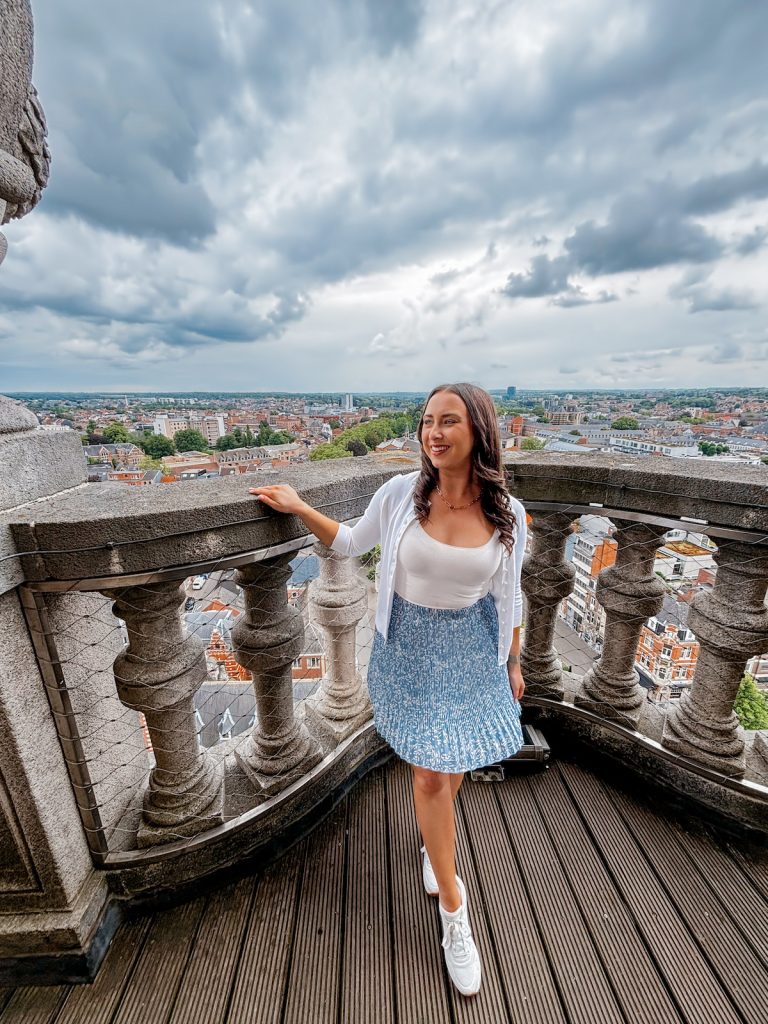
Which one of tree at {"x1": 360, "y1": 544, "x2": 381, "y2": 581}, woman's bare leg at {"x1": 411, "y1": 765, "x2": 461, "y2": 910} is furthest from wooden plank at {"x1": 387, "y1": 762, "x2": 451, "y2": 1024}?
tree at {"x1": 360, "y1": 544, "x2": 381, "y2": 581}

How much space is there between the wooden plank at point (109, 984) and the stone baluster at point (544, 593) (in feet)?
6.44

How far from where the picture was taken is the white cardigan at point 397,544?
1.45 meters

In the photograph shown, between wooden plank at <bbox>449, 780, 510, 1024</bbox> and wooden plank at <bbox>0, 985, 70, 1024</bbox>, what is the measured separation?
1.30 m

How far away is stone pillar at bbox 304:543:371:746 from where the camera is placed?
195 cm

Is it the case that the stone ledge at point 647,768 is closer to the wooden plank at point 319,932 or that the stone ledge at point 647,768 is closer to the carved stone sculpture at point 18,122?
the wooden plank at point 319,932

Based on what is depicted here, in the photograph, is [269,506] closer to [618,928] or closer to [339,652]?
[339,652]

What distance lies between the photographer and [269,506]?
4.73ft

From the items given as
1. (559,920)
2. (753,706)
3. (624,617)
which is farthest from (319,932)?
(753,706)

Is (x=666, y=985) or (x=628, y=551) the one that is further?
(x=628, y=551)

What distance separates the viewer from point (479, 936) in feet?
5.31

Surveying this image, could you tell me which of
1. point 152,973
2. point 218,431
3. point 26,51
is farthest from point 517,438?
point 218,431

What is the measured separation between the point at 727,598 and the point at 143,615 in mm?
2228

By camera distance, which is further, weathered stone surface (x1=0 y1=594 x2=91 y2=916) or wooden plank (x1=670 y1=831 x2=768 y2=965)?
wooden plank (x1=670 y1=831 x2=768 y2=965)

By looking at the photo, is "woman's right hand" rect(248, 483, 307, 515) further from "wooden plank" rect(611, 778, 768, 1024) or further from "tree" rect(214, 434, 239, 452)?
"tree" rect(214, 434, 239, 452)
